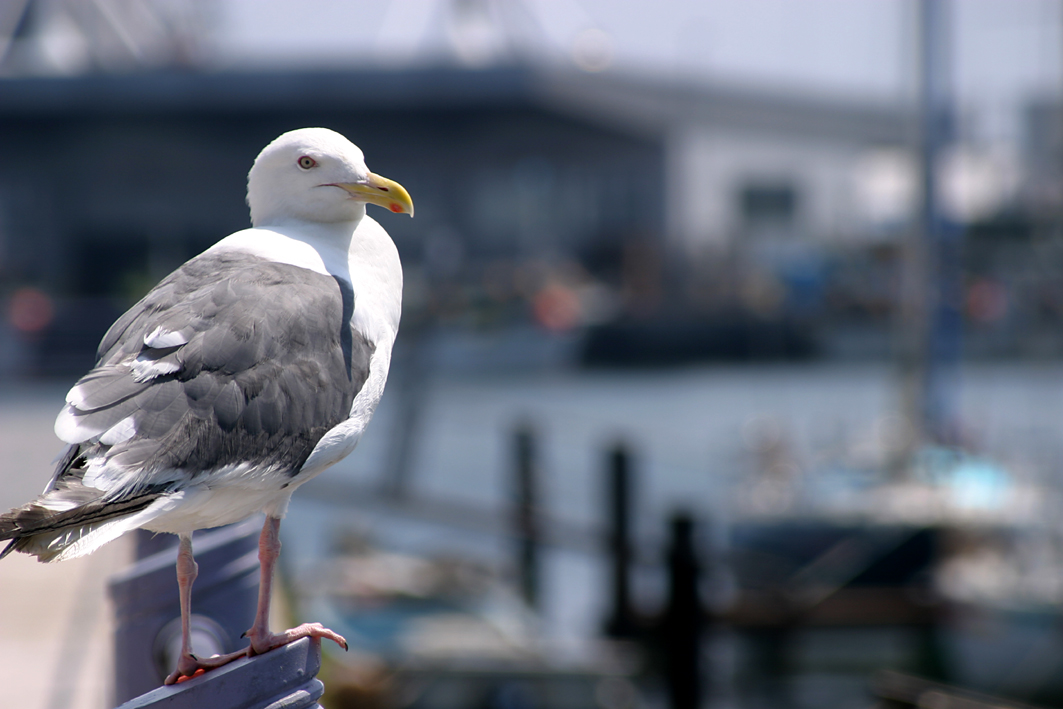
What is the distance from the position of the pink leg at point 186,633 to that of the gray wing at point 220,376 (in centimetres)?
27

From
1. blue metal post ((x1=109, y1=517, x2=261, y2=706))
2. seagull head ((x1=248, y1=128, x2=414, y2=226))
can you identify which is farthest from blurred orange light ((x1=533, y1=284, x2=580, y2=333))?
seagull head ((x1=248, y1=128, x2=414, y2=226))

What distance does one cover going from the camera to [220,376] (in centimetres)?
171

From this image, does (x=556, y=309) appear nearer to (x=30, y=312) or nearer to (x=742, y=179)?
(x=742, y=179)

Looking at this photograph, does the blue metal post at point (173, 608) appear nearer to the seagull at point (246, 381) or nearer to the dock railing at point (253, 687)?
the seagull at point (246, 381)

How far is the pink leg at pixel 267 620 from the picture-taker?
1.78m

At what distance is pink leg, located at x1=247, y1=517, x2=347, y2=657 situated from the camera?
1.78 m

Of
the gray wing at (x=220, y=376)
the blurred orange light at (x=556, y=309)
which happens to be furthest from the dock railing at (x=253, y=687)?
the blurred orange light at (x=556, y=309)

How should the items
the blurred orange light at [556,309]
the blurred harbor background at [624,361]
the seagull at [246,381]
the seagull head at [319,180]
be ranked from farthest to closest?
the blurred orange light at [556,309]
the blurred harbor background at [624,361]
the seagull head at [319,180]
the seagull at [246,381]

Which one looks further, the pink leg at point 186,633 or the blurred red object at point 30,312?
the blurred red object at point 30,312

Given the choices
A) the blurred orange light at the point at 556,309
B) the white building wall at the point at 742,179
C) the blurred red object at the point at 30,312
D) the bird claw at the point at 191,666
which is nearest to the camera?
the bird claw at the point at 191,666

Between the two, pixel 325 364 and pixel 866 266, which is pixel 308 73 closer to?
pixel 866 266

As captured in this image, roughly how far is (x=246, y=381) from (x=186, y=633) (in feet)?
1.47

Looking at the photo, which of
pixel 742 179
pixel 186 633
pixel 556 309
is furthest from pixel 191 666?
pixel 742 179

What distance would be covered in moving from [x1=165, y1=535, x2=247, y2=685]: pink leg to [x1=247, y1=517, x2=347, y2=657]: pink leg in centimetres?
6
